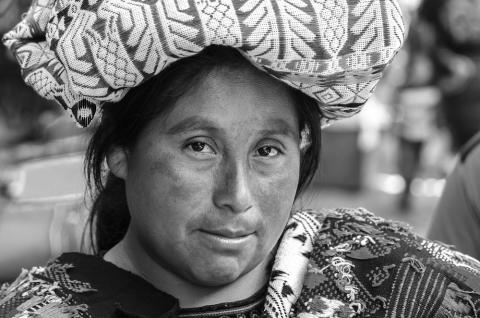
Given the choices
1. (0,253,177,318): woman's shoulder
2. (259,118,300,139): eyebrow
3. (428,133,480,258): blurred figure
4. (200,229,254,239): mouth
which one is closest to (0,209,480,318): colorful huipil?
(0,253,177,318): woman's shoulder

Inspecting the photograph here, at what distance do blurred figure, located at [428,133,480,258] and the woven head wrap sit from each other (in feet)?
3.61

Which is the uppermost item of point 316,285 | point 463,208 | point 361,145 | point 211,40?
point 211,40

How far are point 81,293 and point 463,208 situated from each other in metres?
1.48

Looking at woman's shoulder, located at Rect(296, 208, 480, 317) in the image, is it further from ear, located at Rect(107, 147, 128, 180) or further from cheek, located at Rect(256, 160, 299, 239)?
ear, located at Rect(107, 147, 128, 180)

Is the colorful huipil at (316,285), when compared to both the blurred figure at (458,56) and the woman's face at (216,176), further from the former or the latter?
the blurred figure at (458,56)

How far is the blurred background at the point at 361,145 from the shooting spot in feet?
11.3

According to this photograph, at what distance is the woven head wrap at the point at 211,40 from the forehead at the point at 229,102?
0.05m

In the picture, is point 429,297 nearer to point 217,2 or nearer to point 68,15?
point 217,2

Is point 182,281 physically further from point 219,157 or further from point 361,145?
point 361,145

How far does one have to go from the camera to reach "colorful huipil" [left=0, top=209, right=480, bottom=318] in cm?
184

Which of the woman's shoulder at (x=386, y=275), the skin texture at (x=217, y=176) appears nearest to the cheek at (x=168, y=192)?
the skin texture at (x=217, y=176)

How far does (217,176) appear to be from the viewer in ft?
5.79

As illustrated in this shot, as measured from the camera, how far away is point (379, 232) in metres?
2.13

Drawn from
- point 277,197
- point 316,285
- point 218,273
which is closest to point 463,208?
point 316,285
